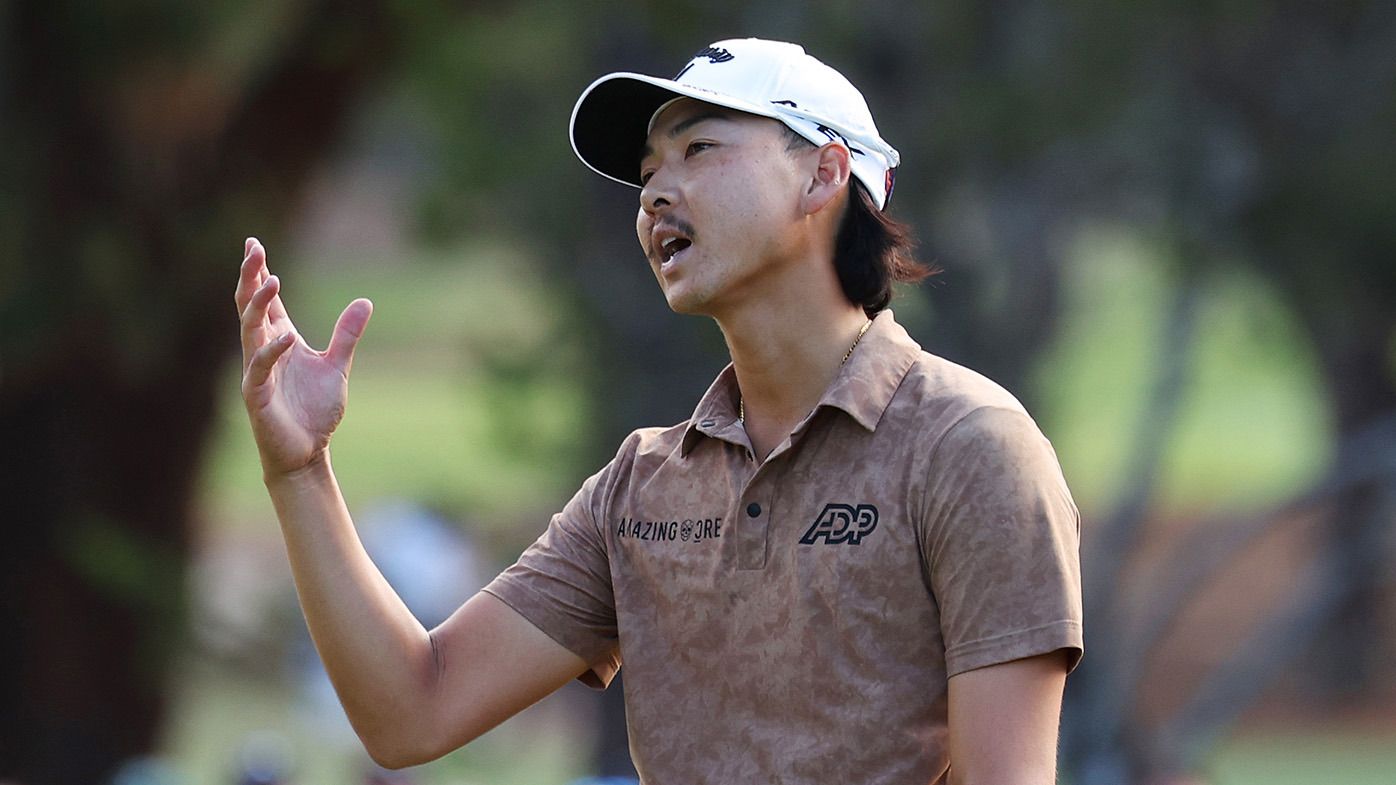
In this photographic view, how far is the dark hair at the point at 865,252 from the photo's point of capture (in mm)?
3133

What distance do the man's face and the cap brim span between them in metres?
0.09

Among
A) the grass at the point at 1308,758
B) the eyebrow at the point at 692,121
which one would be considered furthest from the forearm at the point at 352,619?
the grass at the point at 1308,758

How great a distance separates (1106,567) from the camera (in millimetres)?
13391

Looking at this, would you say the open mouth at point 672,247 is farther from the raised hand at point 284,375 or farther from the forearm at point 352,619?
the forearm at point 352,619

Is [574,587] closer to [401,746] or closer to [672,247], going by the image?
[401,746]

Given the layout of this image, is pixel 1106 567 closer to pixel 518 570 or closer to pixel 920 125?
pixel 920 125

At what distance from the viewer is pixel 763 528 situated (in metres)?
2.92

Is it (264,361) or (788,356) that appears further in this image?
(788,356)

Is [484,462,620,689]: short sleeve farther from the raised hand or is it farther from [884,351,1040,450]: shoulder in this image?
[884,351,1040,450]: shoulder

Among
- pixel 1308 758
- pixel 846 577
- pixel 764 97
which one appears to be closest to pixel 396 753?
pixel 846 577

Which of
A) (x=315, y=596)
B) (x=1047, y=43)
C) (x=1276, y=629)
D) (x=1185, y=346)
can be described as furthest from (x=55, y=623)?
(x=1276, y=629)

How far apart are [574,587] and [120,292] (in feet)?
19.2

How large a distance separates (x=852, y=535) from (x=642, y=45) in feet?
28.4

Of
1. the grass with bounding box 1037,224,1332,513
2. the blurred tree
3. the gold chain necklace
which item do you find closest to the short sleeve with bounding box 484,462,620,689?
the gold chain necklace
